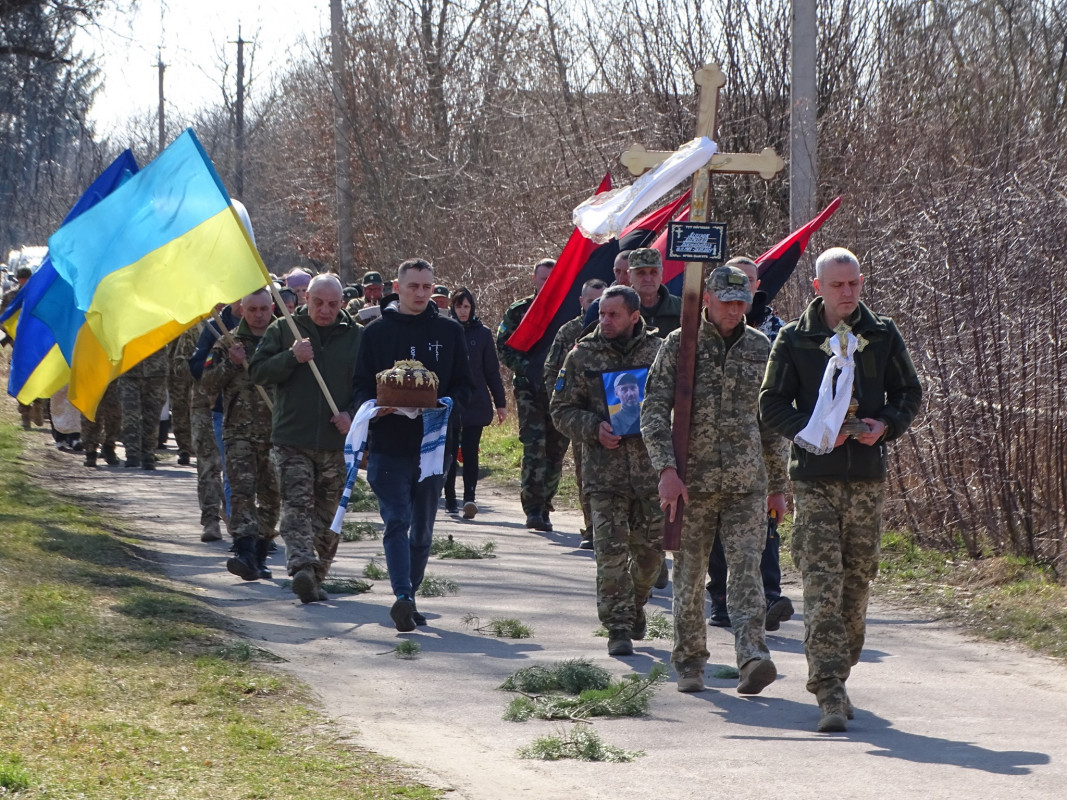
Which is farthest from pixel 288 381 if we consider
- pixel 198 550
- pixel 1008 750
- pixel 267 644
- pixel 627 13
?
pixel 627 13

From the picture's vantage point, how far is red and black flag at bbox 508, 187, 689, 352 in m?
12.8

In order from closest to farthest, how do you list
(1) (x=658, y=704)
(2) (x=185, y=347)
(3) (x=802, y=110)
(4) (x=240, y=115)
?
(1) (x=658, y=704) → (3) (x=802, y=110) → (2) (x=185, y=347) → (4) (x=240, y=115)

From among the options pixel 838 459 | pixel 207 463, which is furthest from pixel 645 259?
pixel 207 463

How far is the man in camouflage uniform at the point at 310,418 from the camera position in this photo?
1020 centimetres

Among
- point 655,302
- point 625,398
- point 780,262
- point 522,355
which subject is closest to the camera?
point 625,398

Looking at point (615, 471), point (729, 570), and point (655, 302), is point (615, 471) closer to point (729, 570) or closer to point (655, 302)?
point (729, 570)

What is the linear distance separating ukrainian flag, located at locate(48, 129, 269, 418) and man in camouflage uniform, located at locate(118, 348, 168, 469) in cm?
720

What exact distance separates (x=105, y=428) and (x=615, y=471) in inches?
498

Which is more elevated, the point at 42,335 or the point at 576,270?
the point at 576,270

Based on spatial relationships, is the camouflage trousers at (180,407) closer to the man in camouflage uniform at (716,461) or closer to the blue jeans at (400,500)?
the blue jeans at (400,500)

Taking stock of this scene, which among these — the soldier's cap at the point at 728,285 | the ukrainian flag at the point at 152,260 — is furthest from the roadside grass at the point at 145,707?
the soldier's cap at the point at 728,285

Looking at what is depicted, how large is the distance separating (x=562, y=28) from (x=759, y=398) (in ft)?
55.6

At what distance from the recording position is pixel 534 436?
45.7 feet

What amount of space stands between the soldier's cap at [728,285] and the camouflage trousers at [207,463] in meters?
6.30
